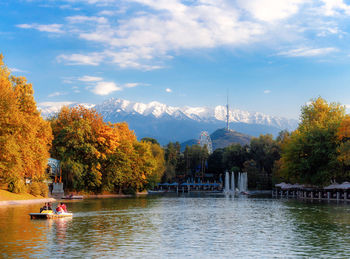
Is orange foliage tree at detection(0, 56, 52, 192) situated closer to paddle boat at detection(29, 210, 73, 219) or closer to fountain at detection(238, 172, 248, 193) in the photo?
paddle boat at detection(29, 210, 73, 219)

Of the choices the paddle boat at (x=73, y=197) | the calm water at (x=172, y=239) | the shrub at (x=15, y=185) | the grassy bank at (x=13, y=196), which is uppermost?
the shrub at (x=15, y=185)

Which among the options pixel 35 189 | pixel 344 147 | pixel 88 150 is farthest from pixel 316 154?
pixel 35 189

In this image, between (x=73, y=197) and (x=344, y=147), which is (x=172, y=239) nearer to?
(x=344, y=147)

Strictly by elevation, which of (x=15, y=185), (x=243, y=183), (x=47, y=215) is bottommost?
(x=243, y=183)

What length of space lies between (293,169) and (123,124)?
42.1 meters

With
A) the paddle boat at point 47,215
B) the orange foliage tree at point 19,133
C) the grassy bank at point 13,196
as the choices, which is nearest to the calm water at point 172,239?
the paddle boat at point 47,215

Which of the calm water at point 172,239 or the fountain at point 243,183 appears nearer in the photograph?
the calm water at point 172,239

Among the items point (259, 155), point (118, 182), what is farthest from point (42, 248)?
point (259, 155)

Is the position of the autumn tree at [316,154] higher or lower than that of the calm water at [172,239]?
higher

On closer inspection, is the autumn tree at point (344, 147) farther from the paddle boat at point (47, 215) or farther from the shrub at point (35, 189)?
the paddle boat at point (47, 215)

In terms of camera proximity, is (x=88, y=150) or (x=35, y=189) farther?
(x=88, y=150)

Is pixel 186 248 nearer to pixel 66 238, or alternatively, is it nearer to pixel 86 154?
pixel 66 238

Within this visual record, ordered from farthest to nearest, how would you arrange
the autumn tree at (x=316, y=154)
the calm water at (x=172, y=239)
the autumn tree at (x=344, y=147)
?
the autumn tree at (x=316, y=154) < the autumn tree at (x=344, y=147) < the calm water at (x=172, y=239)

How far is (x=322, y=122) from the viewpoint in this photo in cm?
9356
